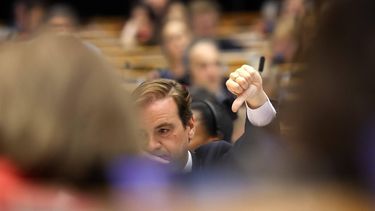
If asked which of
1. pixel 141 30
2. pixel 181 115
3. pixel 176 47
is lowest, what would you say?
pixel 181 115

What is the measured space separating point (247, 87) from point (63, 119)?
1.51 metres

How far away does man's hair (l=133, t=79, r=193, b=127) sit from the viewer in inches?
120

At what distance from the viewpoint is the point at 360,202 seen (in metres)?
1.14

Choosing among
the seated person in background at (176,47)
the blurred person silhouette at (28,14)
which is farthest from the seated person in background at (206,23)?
the blurred person silhouette at (28,14)

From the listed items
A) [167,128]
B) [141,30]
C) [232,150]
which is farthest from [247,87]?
[141,30]

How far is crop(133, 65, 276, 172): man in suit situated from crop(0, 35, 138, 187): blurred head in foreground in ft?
4.67

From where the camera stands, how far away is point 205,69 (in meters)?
5.61

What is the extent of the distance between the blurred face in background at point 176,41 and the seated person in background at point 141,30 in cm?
131

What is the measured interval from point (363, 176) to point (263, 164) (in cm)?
16

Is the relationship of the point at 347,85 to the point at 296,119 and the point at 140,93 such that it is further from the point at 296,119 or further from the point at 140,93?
the point at 140,93

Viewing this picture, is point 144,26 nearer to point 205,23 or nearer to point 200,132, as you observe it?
point 205,23

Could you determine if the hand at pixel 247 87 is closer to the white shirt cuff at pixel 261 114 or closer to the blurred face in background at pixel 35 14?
the white shirt cuff at pixel 261 114

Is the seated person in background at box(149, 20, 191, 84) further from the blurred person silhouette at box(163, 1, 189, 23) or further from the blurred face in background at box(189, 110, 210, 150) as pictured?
the blurred face in background at box(189, 110, 210, 150)

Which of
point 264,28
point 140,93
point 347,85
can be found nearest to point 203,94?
point 140,93
